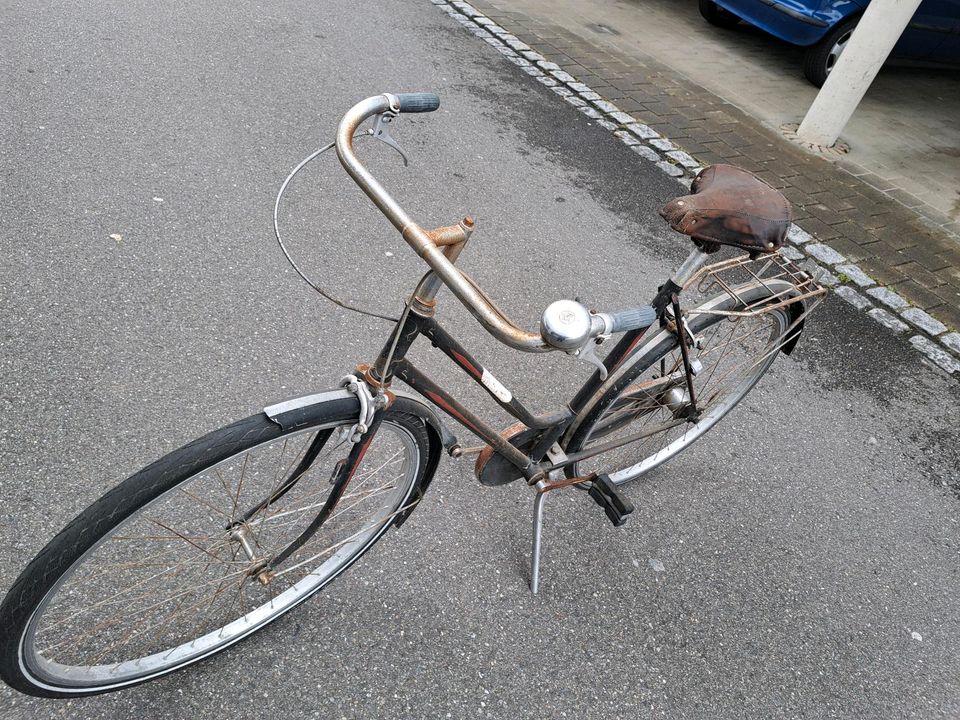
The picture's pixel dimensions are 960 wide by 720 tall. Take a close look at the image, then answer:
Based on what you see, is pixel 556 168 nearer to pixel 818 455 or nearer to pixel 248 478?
pixel 818 455

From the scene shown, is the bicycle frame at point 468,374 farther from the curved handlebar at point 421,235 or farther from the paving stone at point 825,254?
the paving stone at point 825,254

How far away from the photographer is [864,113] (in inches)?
268

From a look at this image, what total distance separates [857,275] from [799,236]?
46 centimetres

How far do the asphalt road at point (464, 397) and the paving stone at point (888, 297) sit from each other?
266 millimetres

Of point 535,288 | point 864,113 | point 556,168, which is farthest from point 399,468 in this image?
point 864,113

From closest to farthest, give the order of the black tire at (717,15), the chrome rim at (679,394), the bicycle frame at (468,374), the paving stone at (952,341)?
the bicycle frame at (468,374) → the chrome rim at (679,394) → the paving stone at (952,341) → the black tire at (717,15)

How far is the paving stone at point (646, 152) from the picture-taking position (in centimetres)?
529

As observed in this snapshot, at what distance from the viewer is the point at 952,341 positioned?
13.6 feet

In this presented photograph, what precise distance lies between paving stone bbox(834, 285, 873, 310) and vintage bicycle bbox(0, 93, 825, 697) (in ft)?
5.56

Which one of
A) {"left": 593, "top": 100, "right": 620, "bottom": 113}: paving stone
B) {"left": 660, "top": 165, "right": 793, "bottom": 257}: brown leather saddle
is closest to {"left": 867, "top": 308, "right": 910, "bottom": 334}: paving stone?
{"left": 660, "top": 165, "right": 793, "bottom": 257}: brown leather saddle

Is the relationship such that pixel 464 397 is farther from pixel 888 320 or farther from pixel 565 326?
pixel 888 320

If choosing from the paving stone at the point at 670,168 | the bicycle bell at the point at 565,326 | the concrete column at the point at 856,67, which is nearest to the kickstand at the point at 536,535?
the bicycle bell at the point at 565,326

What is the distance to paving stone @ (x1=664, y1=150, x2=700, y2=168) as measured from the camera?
527 cm

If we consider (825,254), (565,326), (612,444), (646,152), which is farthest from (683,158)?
(565,326)
